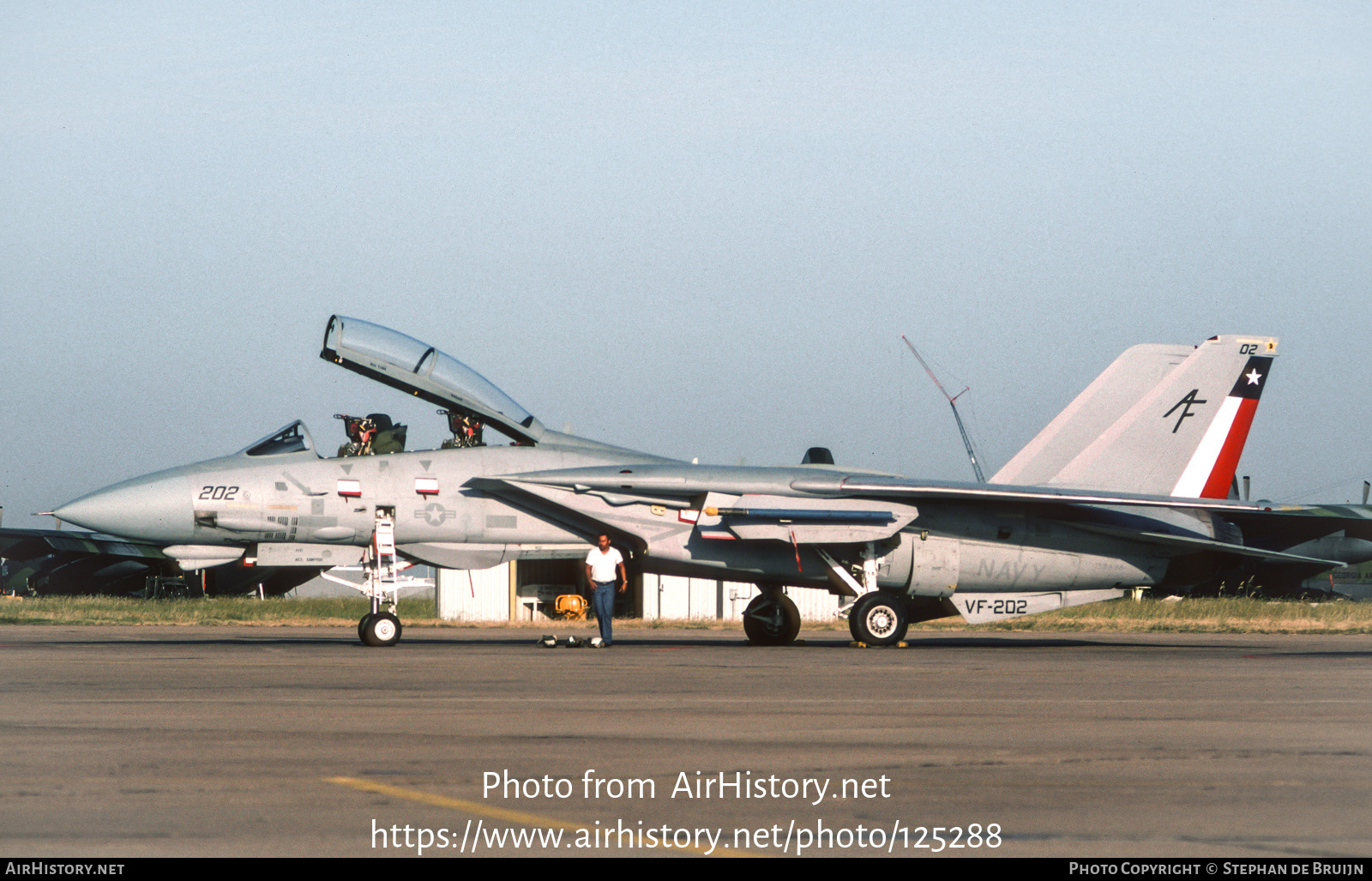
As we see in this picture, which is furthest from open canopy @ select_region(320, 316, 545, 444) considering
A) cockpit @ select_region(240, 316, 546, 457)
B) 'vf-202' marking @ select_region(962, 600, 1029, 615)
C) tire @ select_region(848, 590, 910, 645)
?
'vf-202' marking @ select_region(962, 600, 1029, 615)

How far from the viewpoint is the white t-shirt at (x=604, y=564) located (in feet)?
53.3

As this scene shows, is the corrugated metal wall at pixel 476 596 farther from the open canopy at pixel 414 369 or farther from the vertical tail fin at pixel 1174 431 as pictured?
the vertical tail fin at pixel 1174 431

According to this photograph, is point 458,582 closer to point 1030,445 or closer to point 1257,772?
point 1030,445

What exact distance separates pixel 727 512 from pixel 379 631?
4.40 meters

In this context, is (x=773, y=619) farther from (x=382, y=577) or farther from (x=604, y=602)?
(x=382, y=577)

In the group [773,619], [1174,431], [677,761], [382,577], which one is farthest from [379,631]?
[1174,431]

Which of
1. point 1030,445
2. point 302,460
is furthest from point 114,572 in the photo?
point 1030,445

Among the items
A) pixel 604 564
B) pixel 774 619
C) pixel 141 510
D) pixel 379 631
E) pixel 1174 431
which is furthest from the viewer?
pixel 1174 431

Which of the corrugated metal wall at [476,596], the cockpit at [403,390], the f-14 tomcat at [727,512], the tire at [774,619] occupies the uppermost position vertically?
the cockpit at [403,390]

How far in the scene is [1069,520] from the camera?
A: 690 inches

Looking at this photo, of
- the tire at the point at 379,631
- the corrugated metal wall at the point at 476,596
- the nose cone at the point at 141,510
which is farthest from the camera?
the corrugated metal wall at the point at 476,596

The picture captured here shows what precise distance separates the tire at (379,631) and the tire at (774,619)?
465 cm

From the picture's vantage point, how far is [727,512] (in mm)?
16469

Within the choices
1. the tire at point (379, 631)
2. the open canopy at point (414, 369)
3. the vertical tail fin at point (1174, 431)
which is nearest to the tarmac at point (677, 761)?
the tire at point (379, 631)
